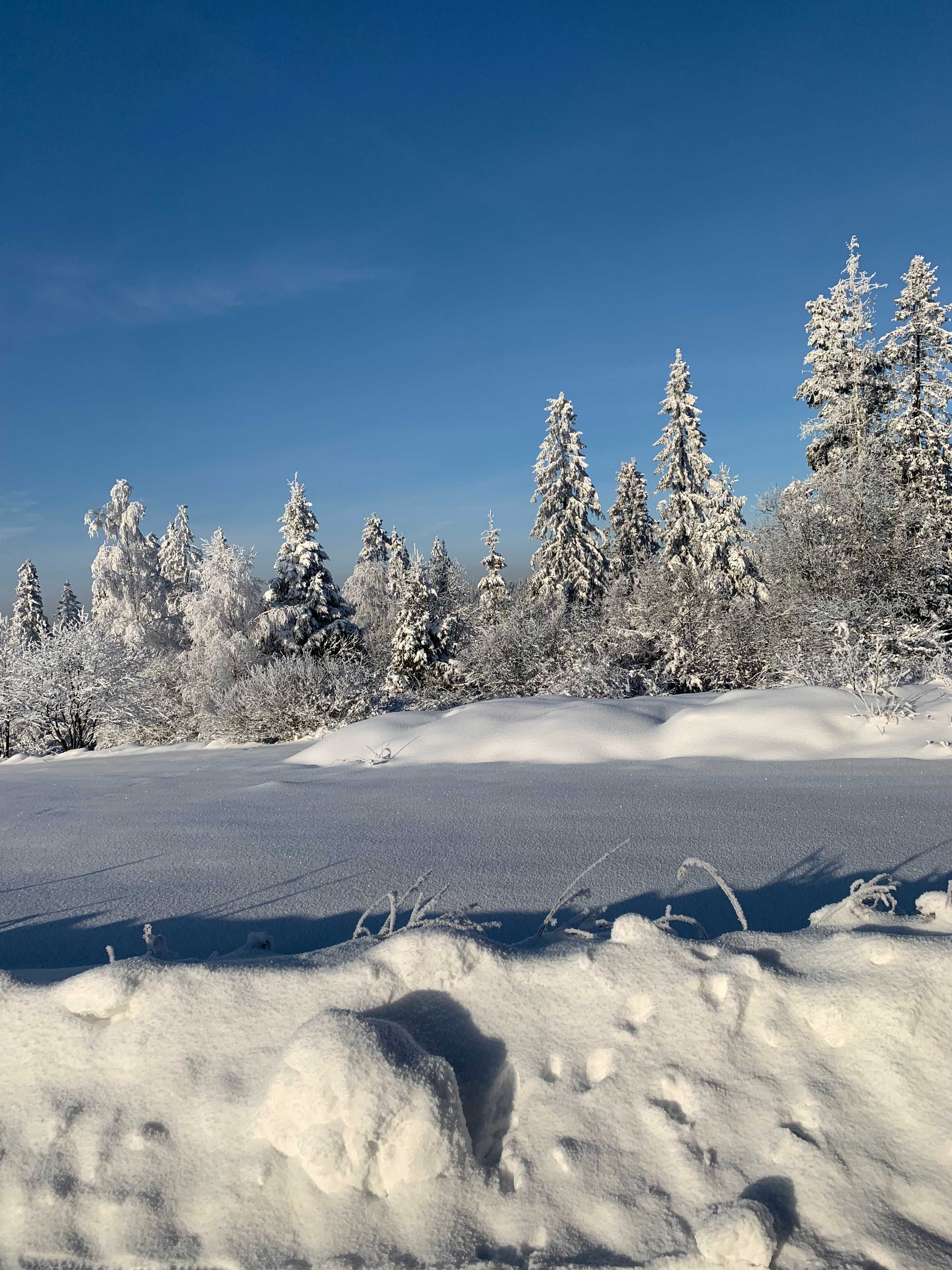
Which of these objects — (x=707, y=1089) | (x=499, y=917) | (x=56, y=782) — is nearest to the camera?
(x=707, y=1089)

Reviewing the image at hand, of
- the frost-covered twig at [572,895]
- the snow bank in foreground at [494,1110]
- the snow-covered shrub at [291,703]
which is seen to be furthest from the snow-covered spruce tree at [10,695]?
the snow bank in foreground at [494,1110]

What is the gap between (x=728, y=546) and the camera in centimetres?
2006

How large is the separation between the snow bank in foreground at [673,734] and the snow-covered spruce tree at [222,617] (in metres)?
11.3

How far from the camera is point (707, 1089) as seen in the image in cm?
164

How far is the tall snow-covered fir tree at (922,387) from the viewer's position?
62.2 feet

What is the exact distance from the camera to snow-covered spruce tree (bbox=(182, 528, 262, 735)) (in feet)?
63.6

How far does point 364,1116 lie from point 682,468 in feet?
82.4

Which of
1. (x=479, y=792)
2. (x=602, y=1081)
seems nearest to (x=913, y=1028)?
(x=602, y=1081)

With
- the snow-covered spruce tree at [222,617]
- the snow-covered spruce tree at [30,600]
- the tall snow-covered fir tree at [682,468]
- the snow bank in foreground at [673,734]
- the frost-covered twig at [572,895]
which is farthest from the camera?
the snow-covered spruce tree at [30,600]

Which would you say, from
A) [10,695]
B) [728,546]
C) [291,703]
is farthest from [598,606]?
[10,695]

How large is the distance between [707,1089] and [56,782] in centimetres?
841

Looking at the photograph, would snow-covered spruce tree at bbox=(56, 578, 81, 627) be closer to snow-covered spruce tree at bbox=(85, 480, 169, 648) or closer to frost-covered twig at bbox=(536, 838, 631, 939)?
snow-covered spruce tree at bbox=(85, 480, 169, 648)

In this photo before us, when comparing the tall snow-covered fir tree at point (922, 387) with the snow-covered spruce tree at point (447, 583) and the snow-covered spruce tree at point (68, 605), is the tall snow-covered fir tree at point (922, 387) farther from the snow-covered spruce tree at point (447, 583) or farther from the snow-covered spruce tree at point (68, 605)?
the snow-covered spruce tree at point (68, 605)

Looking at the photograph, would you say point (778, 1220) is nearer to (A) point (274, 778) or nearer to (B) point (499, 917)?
(B) point (499, 917)
